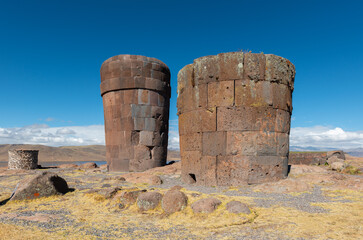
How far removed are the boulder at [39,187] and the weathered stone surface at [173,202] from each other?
9.91 ft

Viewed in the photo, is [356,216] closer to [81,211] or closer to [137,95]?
[81,211]

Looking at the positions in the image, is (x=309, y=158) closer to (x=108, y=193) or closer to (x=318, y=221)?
(x=318, y=221)

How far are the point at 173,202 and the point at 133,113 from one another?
28.4ft

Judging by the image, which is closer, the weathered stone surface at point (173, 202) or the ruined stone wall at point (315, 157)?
the weathered stone surface at point (173, 202)

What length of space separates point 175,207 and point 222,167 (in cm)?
295

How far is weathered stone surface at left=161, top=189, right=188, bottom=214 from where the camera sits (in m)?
4.54

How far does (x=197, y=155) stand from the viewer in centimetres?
770

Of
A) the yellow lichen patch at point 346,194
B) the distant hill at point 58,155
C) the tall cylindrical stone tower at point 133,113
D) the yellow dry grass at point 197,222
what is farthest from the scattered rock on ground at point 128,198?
the distant hill at point 58,155

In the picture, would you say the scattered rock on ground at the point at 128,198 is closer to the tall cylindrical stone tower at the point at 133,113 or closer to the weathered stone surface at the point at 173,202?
the weathered stone surface at the point at 173,202

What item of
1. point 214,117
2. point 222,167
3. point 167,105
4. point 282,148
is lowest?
point 222,167

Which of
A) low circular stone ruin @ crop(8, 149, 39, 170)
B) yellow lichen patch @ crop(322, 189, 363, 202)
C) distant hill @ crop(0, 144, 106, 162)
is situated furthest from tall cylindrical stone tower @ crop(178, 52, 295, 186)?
distant hill @ crop(0, 144, 106, 162)

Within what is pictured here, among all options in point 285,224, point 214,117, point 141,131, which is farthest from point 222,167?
point 141,131

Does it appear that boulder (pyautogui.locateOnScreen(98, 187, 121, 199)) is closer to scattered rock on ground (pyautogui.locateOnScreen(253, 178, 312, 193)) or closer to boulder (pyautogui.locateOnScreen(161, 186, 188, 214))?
boulder (pyautogui.locateOnScreen(161, 186, 188, 214))

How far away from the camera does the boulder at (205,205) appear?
440cm
